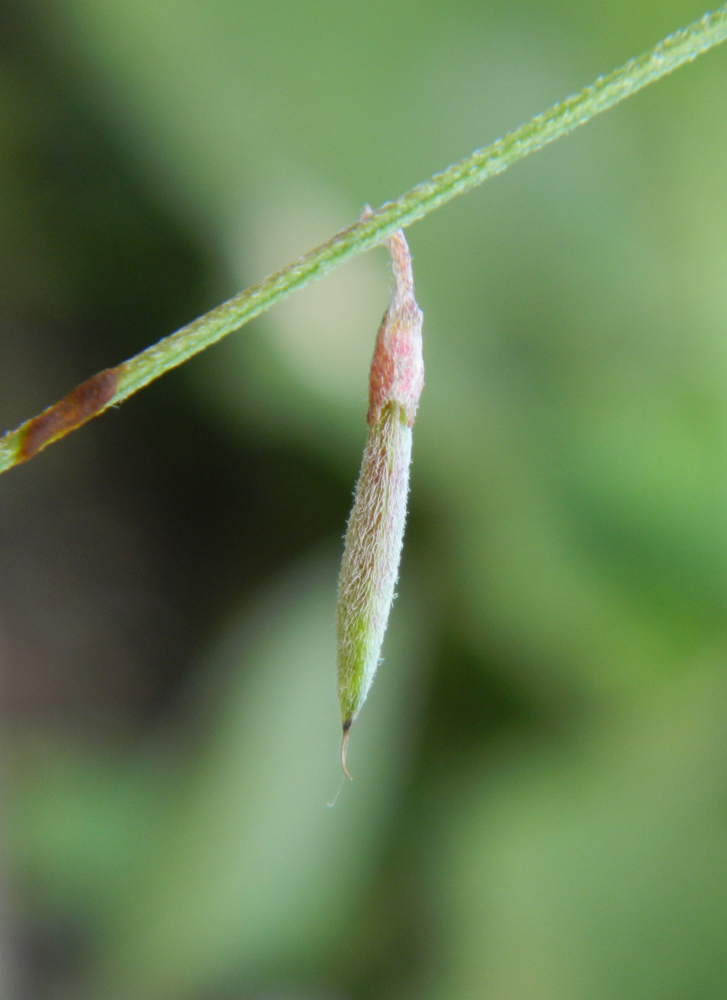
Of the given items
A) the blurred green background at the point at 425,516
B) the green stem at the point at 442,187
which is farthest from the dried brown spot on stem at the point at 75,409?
the blurred green background at the point at 425,516

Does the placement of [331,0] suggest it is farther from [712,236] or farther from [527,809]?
[527,809]

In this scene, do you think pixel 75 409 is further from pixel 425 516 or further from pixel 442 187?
pixel 425 516

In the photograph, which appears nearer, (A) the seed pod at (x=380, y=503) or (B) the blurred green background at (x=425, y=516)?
(A) the seed pod at (x=380, y=503)

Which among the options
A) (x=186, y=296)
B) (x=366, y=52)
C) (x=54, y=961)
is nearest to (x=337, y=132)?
(x=366, y=52)

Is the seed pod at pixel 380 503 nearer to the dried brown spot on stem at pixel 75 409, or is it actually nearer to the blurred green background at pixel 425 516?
the dried brown spot on stem at pixel 75 409

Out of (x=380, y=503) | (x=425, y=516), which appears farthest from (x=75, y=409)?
(x=425, y=516)
